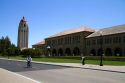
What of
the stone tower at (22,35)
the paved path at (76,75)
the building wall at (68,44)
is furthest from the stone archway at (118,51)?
the stone tower at (22,35)

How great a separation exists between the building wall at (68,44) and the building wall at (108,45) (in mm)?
2773

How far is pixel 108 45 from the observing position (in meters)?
77.5

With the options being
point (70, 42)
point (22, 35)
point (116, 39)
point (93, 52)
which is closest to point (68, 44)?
point (70, 42)

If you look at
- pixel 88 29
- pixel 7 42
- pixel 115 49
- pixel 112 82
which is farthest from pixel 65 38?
pixel 112 82

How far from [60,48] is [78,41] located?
49.8 feet

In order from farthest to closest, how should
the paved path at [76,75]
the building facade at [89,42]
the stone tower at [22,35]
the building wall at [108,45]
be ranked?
1. the stone tower at [22,35]
2. the building facade at [89,42]
3. the building wall at [108,45]
4. the paved path at [76,75]

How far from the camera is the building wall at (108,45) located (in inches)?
2830

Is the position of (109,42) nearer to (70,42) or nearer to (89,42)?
(89,42)

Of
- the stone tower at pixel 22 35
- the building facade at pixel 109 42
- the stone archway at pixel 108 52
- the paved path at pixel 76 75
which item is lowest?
the paved path at pixel 76 75

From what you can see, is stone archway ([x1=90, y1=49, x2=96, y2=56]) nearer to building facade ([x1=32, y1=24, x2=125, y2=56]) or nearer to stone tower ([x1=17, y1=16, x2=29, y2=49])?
building facade ([x1=32, y1=24, x2=125, y2=56])

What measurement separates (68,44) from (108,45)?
80.1ft

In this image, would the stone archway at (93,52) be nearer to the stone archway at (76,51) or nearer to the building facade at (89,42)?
the building facade at (89,42)

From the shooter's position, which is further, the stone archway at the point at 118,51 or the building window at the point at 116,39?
the building window at the point at 116,39

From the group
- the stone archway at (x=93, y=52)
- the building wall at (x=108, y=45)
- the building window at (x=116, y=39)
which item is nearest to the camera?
the building wall at (x=108, y=45)
